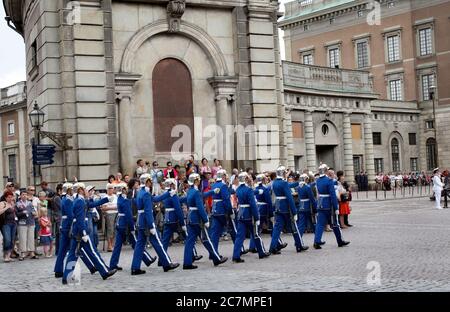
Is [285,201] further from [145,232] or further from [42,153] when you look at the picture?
[42,153]

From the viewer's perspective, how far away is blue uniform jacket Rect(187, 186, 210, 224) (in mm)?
15031

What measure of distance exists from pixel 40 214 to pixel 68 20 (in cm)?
599

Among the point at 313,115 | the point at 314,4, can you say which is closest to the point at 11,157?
the point at 313,115

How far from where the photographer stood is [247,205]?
16.0m

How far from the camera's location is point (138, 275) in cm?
1407

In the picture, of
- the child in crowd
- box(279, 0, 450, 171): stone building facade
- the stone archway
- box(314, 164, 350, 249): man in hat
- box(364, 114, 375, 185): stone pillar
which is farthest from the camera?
box(279, 0, 450, 171): stone building facade

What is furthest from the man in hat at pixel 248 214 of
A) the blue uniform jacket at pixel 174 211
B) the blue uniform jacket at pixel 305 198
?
the blue uniform jacket at pixel 305 198

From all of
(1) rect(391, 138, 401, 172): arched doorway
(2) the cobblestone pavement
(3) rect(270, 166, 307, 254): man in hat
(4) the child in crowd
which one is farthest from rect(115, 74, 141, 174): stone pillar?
(1) rect(391, 138, 401, 172): arched doorway

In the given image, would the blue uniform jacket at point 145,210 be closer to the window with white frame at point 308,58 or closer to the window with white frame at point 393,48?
the window with white frame at point 393,48

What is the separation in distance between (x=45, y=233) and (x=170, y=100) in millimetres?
6497

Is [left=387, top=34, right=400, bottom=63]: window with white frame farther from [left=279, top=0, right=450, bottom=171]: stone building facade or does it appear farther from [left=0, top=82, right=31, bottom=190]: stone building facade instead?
[left=0, top=82, right=31, bottom=190]: stone building facade

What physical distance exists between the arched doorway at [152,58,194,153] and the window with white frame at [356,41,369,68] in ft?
153
